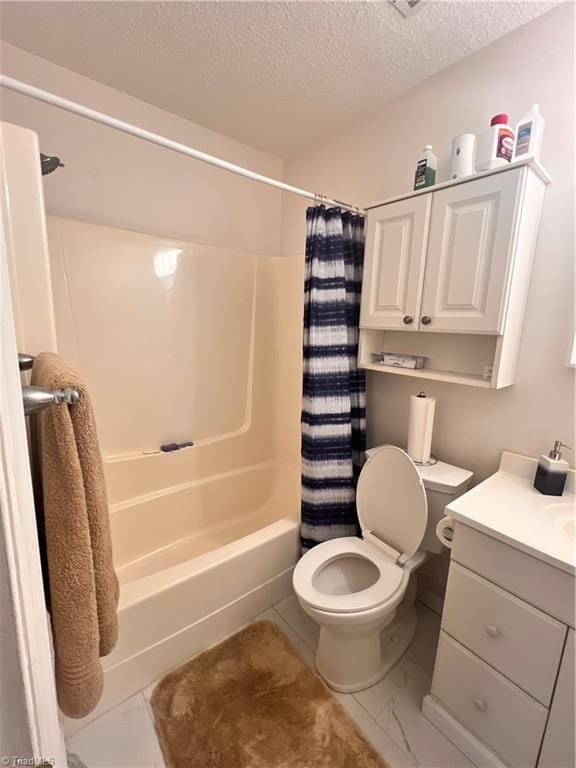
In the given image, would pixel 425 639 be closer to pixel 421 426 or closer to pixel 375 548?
pixel 375 548

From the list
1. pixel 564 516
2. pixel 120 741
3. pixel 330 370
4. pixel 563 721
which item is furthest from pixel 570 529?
pixel 120 741

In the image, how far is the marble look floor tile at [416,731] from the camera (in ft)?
3.54

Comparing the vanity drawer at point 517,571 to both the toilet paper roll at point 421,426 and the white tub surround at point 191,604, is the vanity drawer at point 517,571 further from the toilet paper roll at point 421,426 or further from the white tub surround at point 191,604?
the white tub surround at point 191,604

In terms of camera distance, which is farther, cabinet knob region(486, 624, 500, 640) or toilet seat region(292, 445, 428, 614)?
toilet seat region(292, 445, 428, 614)

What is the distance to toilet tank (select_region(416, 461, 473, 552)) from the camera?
1330 mm

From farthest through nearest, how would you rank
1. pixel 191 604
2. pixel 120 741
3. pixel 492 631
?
pixel 191 604, pixel 120 741, pixel 492 631

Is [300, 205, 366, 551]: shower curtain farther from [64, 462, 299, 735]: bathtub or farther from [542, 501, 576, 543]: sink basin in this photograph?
[542, 501, 576, 543]: sink basin

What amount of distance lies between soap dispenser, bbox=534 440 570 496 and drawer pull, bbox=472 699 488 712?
68 centimetres

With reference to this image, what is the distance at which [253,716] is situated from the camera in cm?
118

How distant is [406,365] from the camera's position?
1.56m

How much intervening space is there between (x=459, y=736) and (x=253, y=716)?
0.68m

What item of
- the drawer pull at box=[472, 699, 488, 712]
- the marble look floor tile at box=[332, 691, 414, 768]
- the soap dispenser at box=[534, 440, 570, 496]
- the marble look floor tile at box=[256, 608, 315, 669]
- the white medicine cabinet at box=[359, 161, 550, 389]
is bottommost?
the marble look floor tile at box=[332, 691, 414, 768]

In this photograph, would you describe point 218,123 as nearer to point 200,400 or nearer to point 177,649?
point 200,400

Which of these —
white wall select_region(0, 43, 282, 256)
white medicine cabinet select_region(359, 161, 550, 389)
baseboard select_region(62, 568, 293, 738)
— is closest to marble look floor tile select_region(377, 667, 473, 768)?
baseboard select_region(62, 568, 293, 738)
